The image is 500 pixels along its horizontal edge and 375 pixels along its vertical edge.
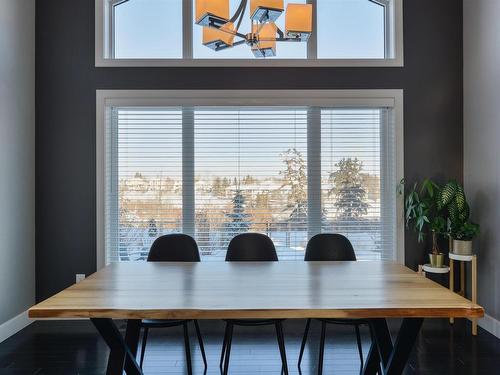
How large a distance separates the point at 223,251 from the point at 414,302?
2.31m

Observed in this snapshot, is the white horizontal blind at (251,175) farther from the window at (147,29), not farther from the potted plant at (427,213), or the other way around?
the window at (147,29)

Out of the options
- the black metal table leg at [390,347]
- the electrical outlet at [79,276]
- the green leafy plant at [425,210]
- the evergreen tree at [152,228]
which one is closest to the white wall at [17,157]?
the electrical outlet at [79,276]

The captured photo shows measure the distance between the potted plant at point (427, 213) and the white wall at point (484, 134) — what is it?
0.34 m

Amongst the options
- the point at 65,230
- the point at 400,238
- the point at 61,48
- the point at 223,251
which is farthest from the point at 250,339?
the point at 61,48

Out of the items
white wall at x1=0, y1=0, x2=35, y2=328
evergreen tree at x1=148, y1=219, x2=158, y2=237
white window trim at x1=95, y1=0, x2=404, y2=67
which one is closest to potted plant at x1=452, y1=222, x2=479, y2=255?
white window trim at x1=95, y1=0, x2=404, y2=67

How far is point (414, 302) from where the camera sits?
1569 mm

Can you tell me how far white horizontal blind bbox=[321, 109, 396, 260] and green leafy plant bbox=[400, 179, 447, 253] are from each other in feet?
0.73

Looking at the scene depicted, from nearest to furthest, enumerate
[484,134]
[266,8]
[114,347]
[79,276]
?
[114,347]
[266,8]
[484,134]
[79,276]

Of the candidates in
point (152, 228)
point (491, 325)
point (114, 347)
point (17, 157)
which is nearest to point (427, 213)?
point (491, 325)

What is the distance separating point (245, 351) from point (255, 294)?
142 centimetres

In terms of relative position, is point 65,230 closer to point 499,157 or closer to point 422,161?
point 422,161

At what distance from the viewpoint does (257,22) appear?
2.13 metres

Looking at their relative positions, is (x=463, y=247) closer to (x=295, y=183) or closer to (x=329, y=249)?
(x=329, y=249)

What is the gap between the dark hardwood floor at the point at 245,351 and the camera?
2.57 m
